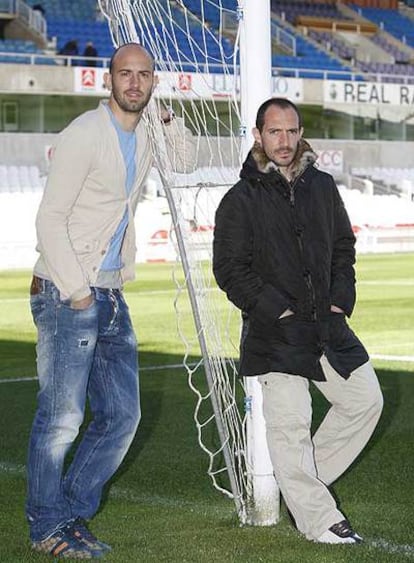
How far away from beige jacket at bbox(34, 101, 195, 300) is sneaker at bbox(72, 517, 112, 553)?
3.15 ft

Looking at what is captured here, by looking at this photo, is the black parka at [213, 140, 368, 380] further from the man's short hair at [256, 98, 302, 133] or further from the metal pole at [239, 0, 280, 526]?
the metal pole at [239, 0, 280, 526]

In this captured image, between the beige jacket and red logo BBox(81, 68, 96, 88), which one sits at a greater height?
red logo BBox(81, 68, 96, 88)

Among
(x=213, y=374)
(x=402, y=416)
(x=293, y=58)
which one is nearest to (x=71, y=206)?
(x=213, y=374)

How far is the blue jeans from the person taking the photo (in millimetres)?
5391

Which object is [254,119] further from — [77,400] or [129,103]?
[77,400]

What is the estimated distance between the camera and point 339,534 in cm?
548

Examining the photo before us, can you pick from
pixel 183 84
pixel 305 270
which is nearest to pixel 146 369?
pixel 183 84

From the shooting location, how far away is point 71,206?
17.4 feet

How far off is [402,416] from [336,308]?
3.75 m

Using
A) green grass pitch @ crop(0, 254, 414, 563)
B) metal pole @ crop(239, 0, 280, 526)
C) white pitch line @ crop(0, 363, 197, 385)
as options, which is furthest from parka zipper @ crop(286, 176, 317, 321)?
white pitch line @ crop(0, 363, 197, 385)

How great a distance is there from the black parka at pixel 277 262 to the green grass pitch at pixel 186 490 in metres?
0.74

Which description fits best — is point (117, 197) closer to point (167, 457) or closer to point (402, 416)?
point (167, 457)

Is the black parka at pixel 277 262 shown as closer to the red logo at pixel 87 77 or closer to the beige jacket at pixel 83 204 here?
the beige jacket at pixel 83 204

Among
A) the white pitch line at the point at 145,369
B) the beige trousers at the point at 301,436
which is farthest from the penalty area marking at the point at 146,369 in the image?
the beige trousers at the point at 301,436
